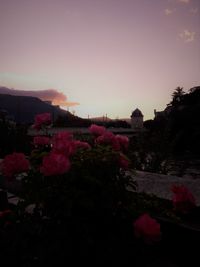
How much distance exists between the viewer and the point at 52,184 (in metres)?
2.34

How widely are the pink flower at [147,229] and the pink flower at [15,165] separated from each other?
84cm

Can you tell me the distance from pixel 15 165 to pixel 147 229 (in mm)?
970

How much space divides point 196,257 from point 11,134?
346 inches

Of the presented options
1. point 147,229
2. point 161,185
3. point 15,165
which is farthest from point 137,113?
point 147,229

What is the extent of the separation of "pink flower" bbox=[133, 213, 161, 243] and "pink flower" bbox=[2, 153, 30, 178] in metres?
0.84

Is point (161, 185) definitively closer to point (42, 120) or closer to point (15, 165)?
point (42, 120)

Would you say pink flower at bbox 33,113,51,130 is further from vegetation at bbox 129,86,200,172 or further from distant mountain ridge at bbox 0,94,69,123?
distant mountain ridge at bbox 0,94,69,123

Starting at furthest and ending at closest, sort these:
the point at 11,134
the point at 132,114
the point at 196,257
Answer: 1. the point at 132,114
2. the point at 11,134
3. the point at 196,257

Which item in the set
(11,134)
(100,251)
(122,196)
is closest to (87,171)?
(122,196)

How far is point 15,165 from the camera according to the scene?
2402mm

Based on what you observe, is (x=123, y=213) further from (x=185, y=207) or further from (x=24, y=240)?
(x=24, y=240)

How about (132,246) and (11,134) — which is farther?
(11,134)

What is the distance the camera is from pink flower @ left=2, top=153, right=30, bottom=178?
2.40 meters

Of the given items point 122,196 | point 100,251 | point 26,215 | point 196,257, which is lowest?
point 196,257
